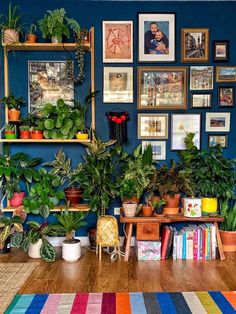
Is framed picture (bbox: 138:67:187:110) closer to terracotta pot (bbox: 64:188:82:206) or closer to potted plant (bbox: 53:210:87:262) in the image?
terracotta pot (bbox: 64:188:82:206)

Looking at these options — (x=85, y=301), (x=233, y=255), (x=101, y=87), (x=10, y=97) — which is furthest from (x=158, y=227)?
(x=10, y=97)

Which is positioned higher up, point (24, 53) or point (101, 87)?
point (24, 53)

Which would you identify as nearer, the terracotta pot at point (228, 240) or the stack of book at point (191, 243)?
the stack of book at point (191, 243)

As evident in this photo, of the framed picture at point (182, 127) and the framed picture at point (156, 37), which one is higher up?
the framed picture at point (156, 37)

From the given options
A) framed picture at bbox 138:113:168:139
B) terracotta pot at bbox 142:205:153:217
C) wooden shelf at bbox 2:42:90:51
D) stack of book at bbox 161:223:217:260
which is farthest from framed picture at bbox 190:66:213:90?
stack of book at bbox 161:223:217:260

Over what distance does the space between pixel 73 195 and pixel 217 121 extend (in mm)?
1812

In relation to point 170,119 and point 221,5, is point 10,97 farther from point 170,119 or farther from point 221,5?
point 221,5

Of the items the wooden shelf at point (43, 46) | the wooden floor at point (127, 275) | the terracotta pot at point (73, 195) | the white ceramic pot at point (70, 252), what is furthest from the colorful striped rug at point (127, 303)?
the wooden shelf at point (43, 46)

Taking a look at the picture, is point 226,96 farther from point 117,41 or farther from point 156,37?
point 117,41

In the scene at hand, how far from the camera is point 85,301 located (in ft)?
7.80

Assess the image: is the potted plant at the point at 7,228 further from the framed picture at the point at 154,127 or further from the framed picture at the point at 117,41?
the framed picture at the point at 117,41

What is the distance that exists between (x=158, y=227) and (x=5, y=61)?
2396 mm

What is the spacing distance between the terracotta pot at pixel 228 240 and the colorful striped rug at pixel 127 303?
104 centimetres

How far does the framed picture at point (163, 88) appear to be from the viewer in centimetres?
375
